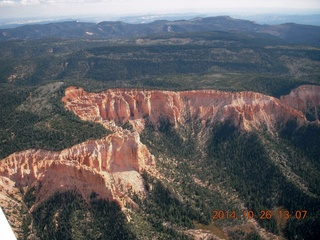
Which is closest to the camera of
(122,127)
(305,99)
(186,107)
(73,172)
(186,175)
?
(73,172)

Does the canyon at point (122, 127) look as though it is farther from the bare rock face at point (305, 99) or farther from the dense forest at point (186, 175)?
the dense forest at point (186, 175)

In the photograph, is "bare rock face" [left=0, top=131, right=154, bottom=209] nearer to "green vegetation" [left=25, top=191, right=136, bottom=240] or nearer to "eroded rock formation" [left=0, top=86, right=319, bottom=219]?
"eroded rock formation" [left=0, top=86, right=319, bottom=219]

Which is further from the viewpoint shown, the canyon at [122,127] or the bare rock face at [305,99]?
the bare rock face at [305,99]

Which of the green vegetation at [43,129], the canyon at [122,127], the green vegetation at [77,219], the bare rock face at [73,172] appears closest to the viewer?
the green vegetation at [77,219]

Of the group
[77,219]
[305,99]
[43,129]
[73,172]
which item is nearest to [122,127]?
[43,129]
